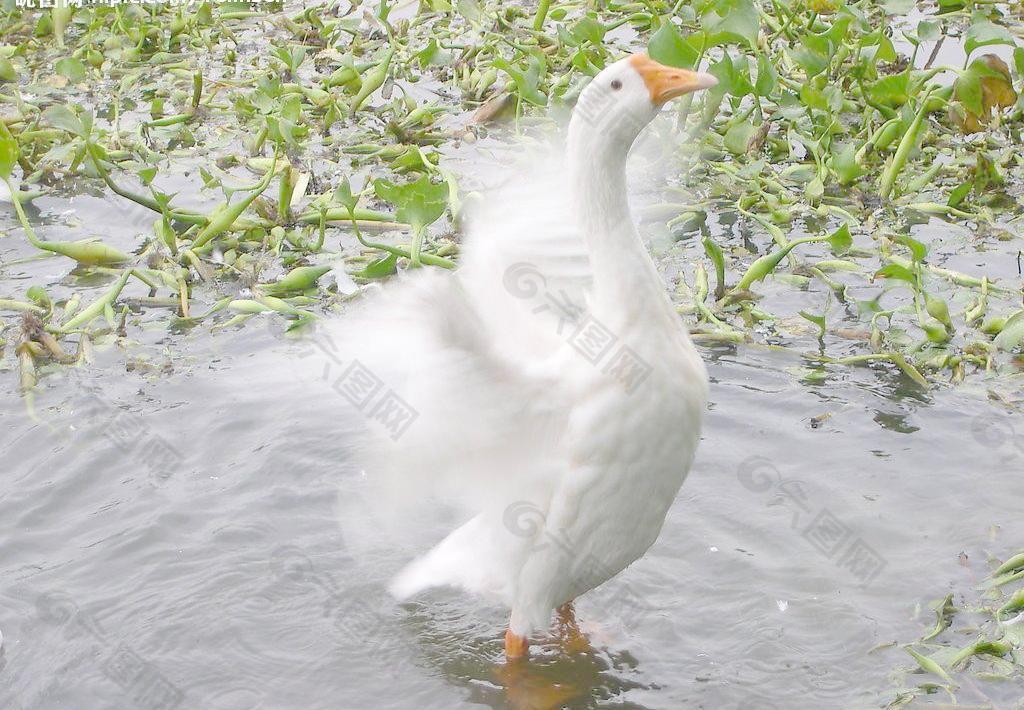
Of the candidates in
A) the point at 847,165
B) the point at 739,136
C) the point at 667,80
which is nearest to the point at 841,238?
the point at 847,165

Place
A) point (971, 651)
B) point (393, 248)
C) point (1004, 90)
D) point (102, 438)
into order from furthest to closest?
point (1004, 90)
point (393, 248)
point (102, 438)
point (971, 651)

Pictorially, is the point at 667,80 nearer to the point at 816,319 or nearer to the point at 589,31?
the point at 816,319

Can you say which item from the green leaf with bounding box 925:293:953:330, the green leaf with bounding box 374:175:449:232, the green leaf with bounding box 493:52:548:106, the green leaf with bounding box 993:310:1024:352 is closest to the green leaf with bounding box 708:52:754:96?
the green leaf with bounding box 493:52:548:106

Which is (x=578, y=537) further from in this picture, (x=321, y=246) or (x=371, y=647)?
(x=321, y=246)

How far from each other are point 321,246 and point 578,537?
142 inches

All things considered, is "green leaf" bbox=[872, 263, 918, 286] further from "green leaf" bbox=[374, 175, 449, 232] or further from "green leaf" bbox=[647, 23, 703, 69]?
"green leaf" bbox=[374, 175, 449, 232]

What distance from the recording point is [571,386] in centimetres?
441

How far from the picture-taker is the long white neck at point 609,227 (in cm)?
440

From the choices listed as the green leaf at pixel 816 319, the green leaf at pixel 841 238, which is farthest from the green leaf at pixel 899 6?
the green leaf at pixel 816 319

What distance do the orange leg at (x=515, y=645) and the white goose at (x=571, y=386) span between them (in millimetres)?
261

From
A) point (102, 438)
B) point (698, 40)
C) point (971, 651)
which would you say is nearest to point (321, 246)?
point (102, 438)

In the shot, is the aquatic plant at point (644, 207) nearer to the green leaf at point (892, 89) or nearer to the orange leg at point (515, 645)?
the green leaf at point (892, 89)

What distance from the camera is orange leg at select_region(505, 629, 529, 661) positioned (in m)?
5.03

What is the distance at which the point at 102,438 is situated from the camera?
6.26 meters
